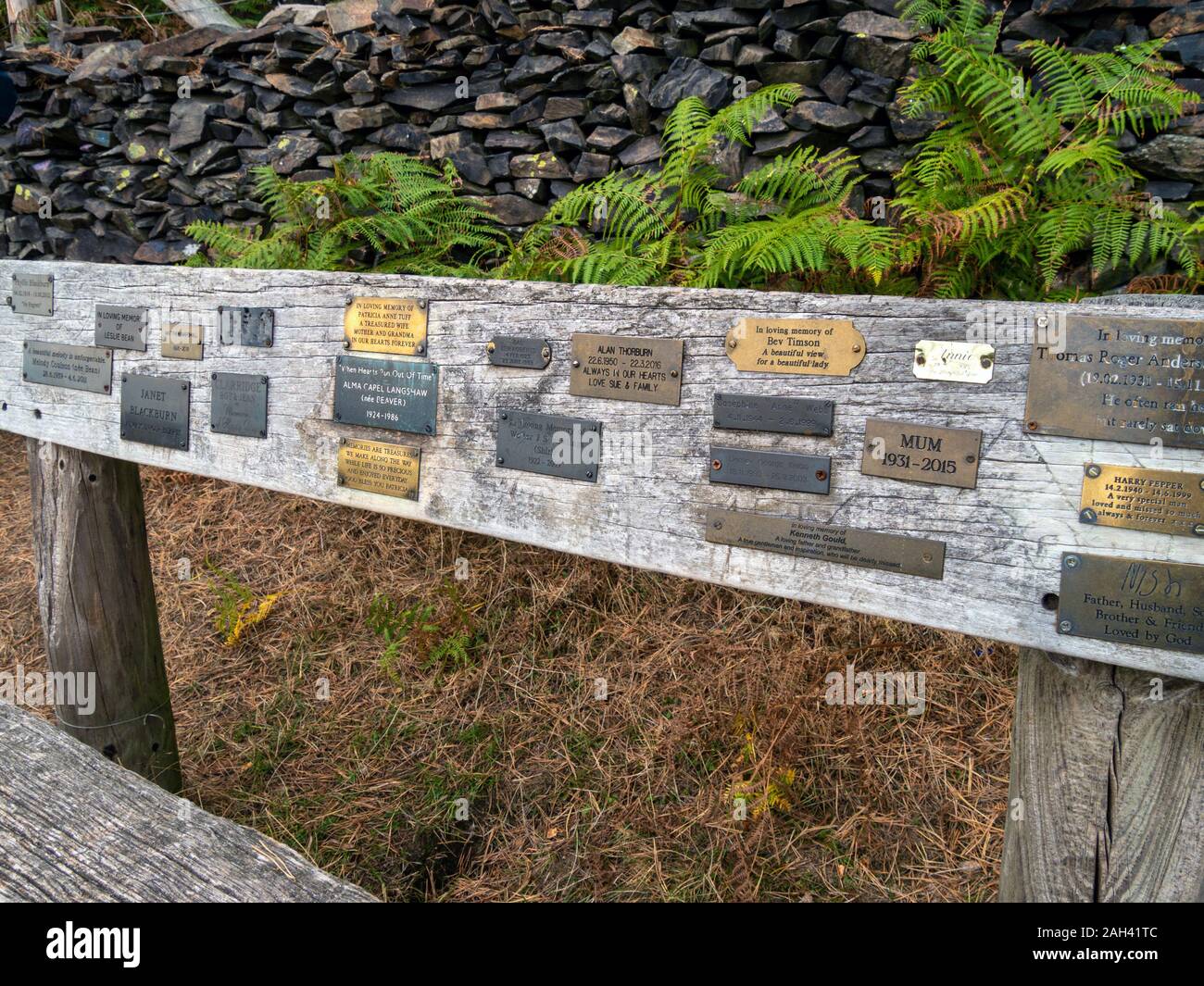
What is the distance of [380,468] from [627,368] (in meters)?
0.80

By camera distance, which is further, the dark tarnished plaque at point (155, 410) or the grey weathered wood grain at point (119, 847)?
the dark tarnished plaque at point (155, 410)

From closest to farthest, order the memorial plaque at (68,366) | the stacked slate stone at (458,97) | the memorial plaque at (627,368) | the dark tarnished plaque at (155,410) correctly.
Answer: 1. the memorial plaque at (627,368)
2. the dark tarnished plaque at (155,410)
3. the memorial plaque at (68,366)
4. the stacked slate stone at (458,97)

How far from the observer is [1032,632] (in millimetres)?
1541

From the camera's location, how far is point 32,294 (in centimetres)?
306

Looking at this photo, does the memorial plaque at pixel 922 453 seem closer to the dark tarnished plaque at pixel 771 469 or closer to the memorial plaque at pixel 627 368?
the dark tarnished plaque at pixel 771 469

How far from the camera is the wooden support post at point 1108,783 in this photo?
146cm

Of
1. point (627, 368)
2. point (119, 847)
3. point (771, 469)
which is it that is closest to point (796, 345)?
point (771, 469)

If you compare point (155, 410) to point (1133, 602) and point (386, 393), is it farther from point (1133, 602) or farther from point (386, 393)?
point (1133, 602)

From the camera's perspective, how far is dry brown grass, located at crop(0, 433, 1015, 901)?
300cm

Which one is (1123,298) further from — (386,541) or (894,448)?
(386,541)

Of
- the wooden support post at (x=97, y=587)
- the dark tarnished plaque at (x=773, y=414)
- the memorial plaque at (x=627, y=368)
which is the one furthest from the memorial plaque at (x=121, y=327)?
the dark tarnished plaque at (x=773, y=414)

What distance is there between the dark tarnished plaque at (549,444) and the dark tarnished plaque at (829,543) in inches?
12.9

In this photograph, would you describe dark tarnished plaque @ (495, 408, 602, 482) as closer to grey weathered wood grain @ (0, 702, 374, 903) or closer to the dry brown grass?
grey weathered wood grain @ (0, 702, 374, 903)

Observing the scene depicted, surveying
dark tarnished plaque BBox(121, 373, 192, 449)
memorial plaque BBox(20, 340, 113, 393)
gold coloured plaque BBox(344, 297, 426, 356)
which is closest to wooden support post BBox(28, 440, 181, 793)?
memorial plaque BBox(20, 340, 113, 393)
